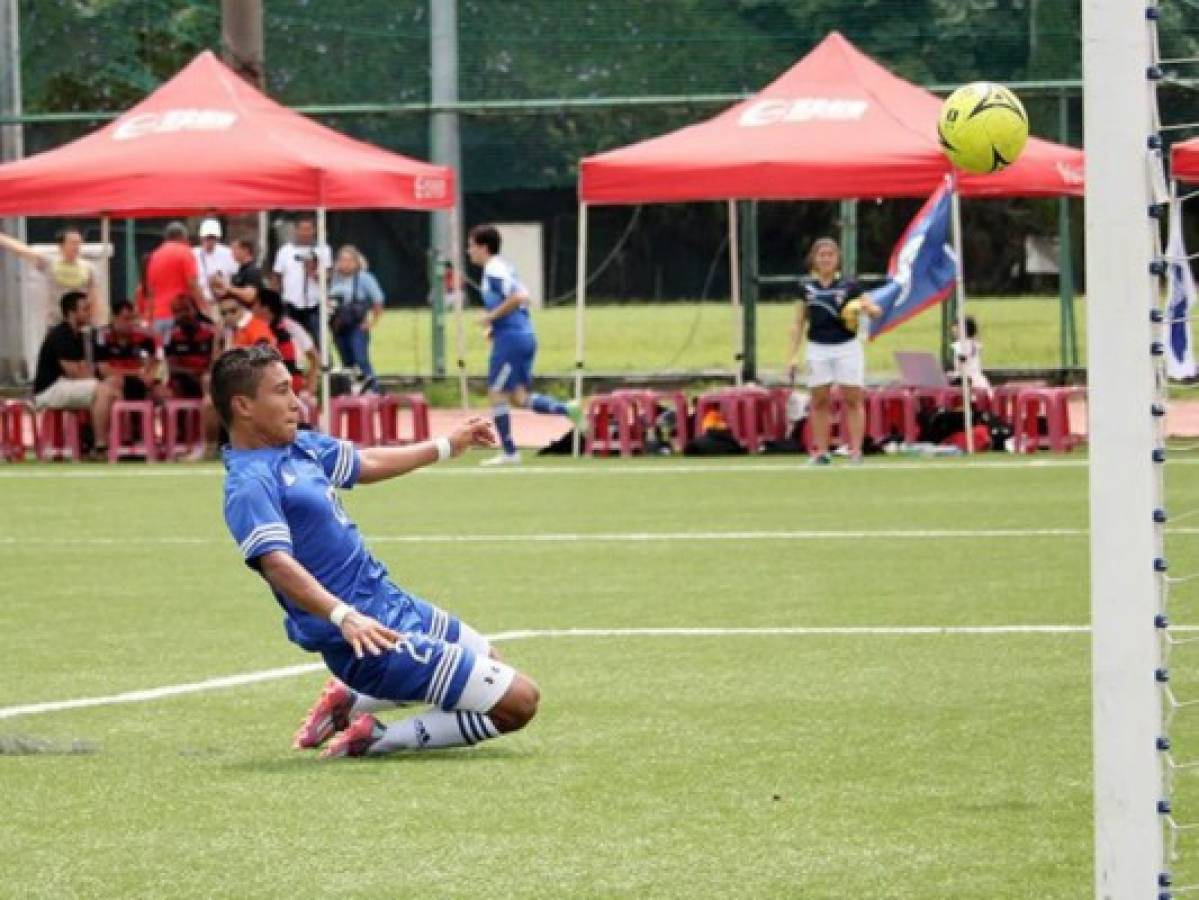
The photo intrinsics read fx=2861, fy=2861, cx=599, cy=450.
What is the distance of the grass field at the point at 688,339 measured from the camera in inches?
1369

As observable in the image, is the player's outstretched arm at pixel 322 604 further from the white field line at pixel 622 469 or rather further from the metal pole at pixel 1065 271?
the metal pole at pixel 1065 271

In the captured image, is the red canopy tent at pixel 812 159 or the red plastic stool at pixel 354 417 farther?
the red plastic stool at pixel 354 417

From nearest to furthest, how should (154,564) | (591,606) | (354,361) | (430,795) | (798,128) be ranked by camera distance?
(430,795) → (591,606) → (154,564) → (798,128) → (354,361)

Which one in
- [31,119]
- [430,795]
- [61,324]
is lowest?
[430,795]

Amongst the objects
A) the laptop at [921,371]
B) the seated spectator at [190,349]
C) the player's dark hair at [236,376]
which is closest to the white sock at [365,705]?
the player's dark hair at [236,376]

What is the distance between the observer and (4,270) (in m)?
31.1

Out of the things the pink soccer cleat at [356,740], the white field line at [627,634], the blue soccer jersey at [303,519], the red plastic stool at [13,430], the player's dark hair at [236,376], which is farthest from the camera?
the red plastic stool at [13,430]

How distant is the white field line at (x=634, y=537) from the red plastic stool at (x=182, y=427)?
7.56 metres

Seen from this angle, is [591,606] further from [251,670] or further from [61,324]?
[61,324]

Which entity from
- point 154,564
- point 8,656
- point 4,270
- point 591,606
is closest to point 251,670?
point 8,656

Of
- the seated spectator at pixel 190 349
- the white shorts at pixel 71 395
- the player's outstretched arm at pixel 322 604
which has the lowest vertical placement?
the player's outstretched arm at pixel 322 604

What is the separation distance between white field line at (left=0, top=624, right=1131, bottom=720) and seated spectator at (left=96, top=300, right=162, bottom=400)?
547 inches

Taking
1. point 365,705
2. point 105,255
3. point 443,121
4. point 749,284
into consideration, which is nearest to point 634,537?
point 365,705

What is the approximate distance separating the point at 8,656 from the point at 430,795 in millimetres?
4055
